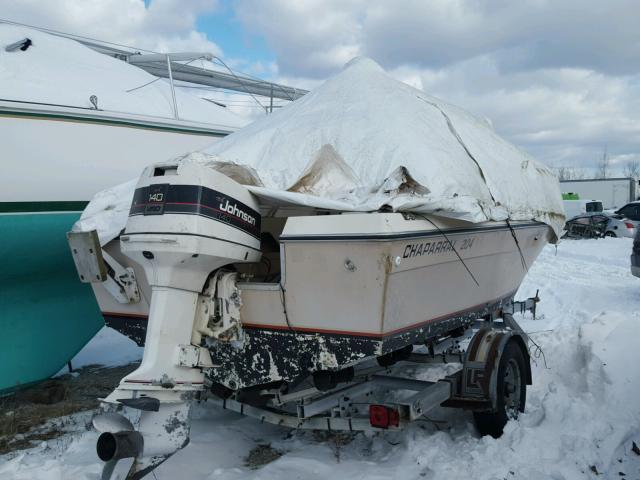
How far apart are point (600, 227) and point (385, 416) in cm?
1700

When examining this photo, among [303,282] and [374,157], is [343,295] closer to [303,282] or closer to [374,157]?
[303,282]

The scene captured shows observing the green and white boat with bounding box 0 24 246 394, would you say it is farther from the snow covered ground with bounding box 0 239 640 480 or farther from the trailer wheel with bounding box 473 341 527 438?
the trailer wheel with bounding box 473 341 527 438

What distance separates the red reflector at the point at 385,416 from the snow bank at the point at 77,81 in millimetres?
3632

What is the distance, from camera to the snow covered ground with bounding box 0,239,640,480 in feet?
11.0

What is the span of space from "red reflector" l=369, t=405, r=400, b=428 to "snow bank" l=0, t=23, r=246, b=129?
11.9 ft

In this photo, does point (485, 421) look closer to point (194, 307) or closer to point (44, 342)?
point (194, 307)

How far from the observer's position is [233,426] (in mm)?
4273

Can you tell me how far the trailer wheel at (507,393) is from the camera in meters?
3.73

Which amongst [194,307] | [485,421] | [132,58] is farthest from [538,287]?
Result: [194,307]

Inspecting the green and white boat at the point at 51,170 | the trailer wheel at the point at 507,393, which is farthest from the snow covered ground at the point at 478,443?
the green and white boat at the point at 51,170

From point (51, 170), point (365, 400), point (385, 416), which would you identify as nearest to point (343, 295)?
point (385, 416)

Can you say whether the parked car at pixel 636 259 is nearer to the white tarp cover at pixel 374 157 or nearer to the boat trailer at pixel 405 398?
the white tarp cover at pixel 374 157

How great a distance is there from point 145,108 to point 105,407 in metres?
2.85

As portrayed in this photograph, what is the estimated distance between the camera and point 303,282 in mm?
3049
